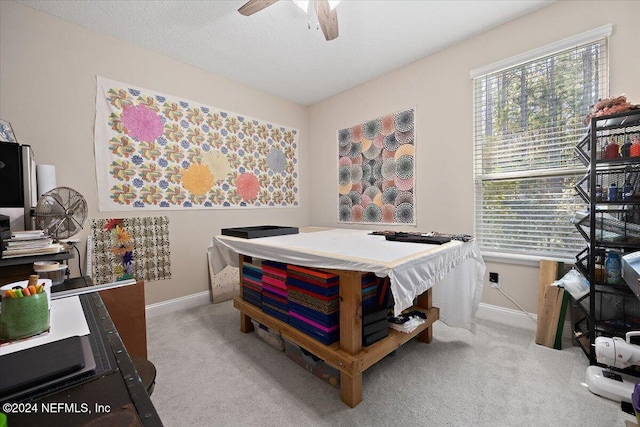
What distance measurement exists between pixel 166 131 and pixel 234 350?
2.21 m

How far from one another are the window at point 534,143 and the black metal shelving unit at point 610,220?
28 cm

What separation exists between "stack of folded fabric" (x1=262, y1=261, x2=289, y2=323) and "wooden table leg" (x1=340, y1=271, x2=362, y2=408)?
1.67 feet

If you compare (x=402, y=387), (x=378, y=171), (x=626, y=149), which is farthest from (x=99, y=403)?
(x=378, y=171)

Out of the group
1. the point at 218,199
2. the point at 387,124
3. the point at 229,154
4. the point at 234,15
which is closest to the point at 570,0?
the point at 387,124

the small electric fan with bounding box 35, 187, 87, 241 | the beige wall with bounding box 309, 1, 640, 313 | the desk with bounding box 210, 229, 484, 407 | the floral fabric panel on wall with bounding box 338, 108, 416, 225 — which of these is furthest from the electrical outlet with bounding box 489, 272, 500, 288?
the small electric fan with bounding box 35, 187, 87, 241

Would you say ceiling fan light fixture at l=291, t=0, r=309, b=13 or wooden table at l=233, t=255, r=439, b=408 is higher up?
ceiling fan light fixture at l=291, t=0, r=309, b=13

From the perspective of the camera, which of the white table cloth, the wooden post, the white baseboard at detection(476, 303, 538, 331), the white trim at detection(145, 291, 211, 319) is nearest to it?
the white table cloth

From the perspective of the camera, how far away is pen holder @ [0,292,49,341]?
69 centimetres

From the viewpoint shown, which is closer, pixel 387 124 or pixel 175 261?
pixel 175 261

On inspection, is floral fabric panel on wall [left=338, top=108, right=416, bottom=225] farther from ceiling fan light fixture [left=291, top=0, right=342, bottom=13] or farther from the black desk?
the black desk

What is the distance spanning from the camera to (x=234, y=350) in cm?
198

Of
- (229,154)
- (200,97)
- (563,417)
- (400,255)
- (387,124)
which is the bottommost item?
(563,417)

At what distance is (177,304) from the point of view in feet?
9.11

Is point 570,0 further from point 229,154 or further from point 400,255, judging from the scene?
point 229,154
